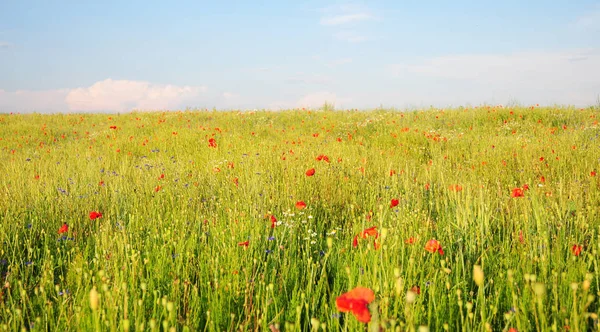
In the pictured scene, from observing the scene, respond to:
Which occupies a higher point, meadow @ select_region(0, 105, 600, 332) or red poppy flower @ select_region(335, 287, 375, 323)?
red poppy flower @ select_region(335, 287, 375, 323)

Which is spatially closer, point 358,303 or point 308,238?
point 358,303

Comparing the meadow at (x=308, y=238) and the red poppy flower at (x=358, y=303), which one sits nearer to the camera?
the red poppy flower at (x=358, y=303)

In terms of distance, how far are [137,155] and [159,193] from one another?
490cm

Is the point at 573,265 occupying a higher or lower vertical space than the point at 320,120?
lower

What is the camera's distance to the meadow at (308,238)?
2002mm

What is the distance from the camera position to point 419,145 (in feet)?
27.7

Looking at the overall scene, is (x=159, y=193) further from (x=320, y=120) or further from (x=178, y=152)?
(x=320, y=120)

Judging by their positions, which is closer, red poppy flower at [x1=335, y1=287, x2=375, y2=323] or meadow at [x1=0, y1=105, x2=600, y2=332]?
red poppy flower at [x1=335, y1=287, x2=375, y2=323]

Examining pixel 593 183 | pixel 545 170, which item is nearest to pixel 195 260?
pixel 593 183

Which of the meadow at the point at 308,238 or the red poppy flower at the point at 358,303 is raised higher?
the red poppy flower at the point at 358,303

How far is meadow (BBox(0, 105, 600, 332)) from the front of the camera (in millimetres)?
2002

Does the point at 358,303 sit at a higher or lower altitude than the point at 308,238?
higher

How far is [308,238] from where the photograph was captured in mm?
2773

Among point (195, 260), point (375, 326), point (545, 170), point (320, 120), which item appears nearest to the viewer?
point (375, 326)
